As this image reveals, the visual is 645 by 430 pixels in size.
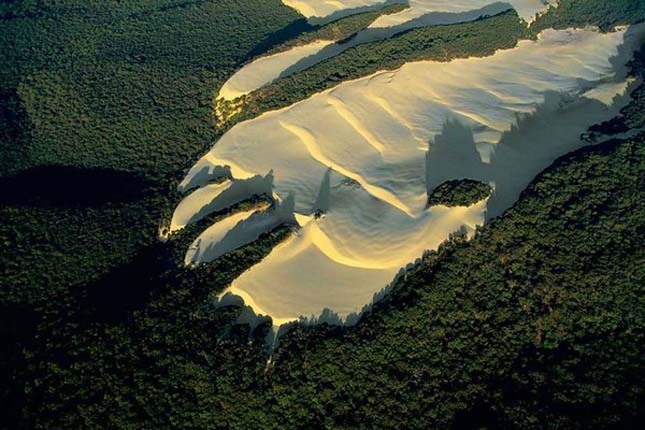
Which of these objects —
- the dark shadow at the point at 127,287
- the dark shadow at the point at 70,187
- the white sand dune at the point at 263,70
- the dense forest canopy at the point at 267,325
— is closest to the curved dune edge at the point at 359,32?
the white sand dune at the point at 263,70

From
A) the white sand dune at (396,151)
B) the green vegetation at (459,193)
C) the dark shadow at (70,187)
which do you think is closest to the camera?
the white sand dune at (396,151)

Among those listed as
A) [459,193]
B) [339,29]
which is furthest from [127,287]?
[339,29]

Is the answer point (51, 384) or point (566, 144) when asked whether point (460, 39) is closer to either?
point (566, 144)

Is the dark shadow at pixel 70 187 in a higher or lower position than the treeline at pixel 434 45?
lower

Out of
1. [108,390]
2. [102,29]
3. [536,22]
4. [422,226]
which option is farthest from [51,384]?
[536,22]

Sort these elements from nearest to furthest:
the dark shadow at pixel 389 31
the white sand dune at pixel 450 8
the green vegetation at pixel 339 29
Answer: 1. the dark shadow at pixel 389 31
2. the green vegetation at pixel 339 29
3. the white sand dune at pixel 450 8

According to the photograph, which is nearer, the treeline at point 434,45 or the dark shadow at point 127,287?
the dark shadow at point 127,287

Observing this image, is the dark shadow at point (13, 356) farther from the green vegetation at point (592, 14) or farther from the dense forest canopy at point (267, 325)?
the green vegetation at point (592, 14)
